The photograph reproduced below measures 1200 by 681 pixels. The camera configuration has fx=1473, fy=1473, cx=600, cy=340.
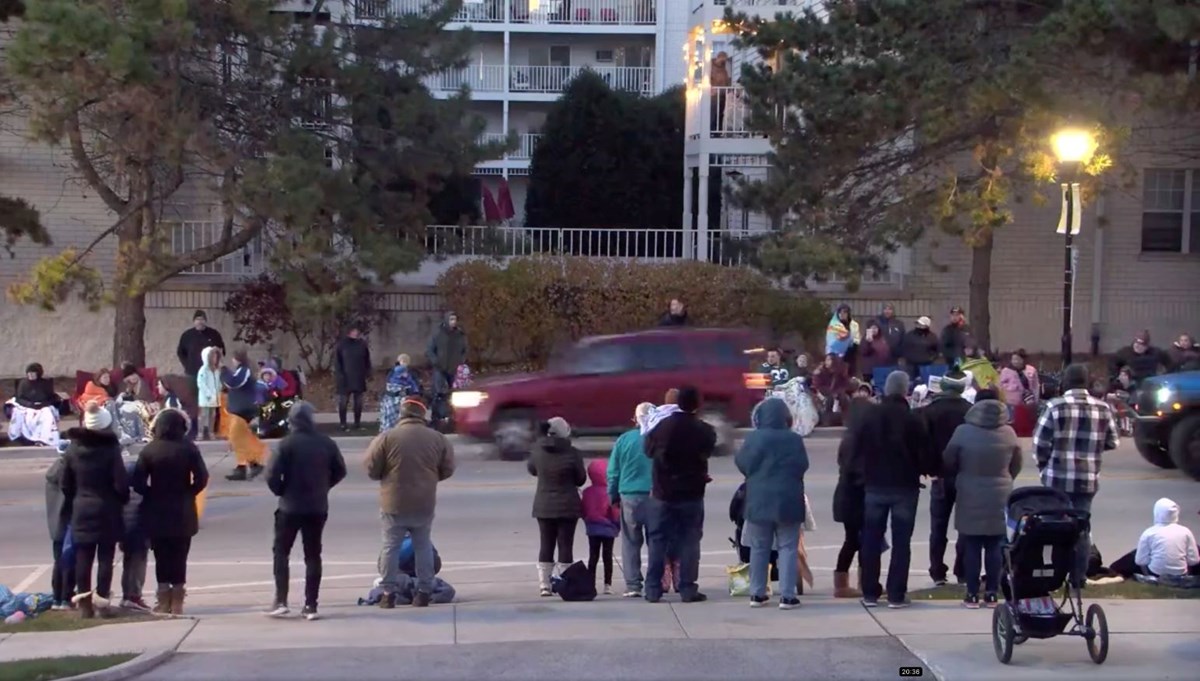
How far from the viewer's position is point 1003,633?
888cm

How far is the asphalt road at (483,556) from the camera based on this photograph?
902cm

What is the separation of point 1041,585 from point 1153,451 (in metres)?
10.8

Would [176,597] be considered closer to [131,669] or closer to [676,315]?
[131,669]

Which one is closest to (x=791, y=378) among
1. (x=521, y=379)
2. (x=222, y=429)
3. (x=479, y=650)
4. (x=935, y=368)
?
(x=935, y=368)

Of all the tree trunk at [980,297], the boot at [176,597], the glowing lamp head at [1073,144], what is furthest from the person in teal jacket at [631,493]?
the tree trunk at [980,297]

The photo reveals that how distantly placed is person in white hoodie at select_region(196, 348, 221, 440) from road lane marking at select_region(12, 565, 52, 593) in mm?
7700

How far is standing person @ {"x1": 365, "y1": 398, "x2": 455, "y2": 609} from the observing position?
10.8m

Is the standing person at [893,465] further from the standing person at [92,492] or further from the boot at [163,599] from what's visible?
the standing person at [92,492]

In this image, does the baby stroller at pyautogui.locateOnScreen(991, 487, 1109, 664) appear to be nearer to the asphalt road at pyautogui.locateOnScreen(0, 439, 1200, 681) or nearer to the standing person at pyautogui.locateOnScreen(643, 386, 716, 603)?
the asphalt road at pyautogui.locateOnScreen(0, 439, 1200, 681)

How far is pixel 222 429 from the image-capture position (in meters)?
21.1

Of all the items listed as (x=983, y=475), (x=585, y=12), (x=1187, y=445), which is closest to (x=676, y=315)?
(x=1187, y=445)

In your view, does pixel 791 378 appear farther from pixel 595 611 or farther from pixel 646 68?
pixel 646 68

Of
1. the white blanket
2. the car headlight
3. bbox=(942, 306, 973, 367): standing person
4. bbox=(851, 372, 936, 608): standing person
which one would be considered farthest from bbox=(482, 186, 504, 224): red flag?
bbox=(851, 372, 936, 608): standing person

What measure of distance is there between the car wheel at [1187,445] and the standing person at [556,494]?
31.3ft
